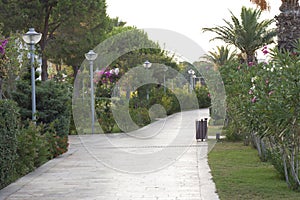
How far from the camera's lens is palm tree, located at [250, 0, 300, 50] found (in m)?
16.0

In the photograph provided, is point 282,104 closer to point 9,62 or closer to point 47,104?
point 47,104

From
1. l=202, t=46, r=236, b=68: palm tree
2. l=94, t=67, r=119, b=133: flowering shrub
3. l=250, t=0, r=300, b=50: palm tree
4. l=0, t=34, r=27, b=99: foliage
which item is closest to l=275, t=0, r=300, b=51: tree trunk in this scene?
l=250, t=0, r=300, b=50: palm tree

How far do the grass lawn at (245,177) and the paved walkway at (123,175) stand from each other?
0.77 ft

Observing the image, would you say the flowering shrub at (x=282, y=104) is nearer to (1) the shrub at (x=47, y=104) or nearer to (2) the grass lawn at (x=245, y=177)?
(2) the grass lawn at (x=245, y=177)

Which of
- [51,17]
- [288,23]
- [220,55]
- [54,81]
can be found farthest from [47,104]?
[220,55]

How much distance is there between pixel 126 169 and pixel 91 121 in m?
11.3

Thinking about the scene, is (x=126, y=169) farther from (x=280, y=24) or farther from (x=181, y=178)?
(x=280, y=24)

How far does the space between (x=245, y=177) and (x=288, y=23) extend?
6756 millimetres

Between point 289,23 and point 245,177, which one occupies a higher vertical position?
point 289,23

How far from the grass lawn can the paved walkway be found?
0.24m

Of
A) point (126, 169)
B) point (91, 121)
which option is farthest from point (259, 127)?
point (91, 121)

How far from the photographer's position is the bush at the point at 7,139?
31.1ft

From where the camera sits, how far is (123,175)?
11453 millimetres

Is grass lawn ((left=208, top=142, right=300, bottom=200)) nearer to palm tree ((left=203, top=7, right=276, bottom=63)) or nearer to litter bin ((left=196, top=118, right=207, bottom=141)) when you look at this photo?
litter bin ((left=196, top=118, right=207, bottom=141))
